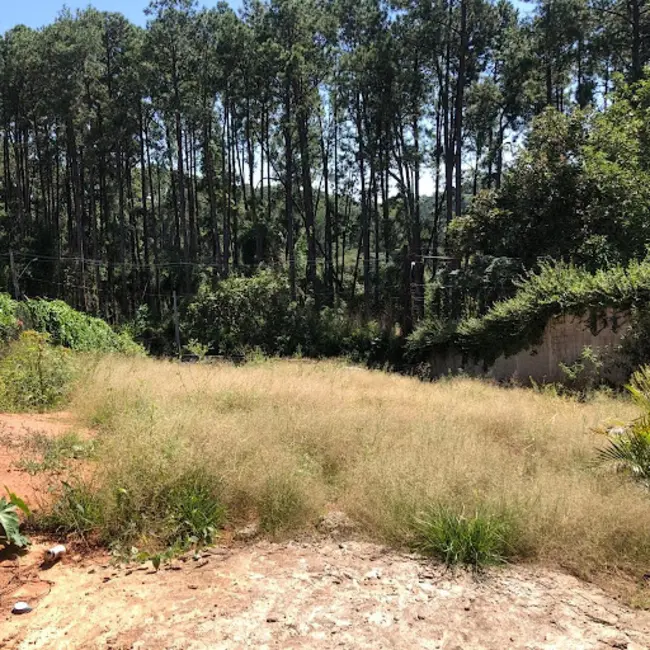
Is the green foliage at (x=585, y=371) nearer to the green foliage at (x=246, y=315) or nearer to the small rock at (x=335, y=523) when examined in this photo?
the small rock at (x=335, y=523)

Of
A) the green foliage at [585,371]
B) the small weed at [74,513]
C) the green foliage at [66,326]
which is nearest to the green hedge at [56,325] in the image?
the green foliage at [66,326]

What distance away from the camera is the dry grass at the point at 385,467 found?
3764mm

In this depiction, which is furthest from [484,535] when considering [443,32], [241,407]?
[443,32]

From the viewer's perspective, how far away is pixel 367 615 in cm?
296

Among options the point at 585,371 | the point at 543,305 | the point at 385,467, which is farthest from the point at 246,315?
the point at 385,467

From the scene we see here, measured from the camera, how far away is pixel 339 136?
3525 cm

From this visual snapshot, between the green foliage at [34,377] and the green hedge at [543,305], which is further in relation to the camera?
the green hedge at [543,305]

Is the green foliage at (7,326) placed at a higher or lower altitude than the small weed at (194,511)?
higher

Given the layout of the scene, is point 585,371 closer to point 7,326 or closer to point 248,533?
point 248,533

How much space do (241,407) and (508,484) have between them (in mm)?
4251

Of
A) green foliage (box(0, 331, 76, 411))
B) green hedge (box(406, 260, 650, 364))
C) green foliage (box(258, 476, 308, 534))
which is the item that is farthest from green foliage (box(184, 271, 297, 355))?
green foliage (box(258, 476, 308, 534))

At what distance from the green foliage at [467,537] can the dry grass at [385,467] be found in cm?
8

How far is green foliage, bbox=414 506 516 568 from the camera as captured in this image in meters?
3.55

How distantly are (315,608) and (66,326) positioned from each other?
44.6ft
